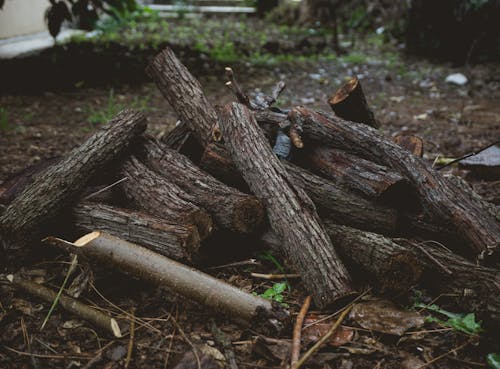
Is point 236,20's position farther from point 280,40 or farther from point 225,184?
point 225,184

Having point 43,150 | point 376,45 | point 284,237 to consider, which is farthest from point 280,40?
point 284,237

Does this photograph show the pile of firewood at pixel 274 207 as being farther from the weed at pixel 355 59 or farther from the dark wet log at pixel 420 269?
the weed at pixel 355 59

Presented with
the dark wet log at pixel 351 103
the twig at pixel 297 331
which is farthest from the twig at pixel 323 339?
the dark wet log at pixel 351 103

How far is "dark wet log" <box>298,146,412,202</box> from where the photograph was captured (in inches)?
92.7

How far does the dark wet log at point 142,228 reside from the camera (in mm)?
2248

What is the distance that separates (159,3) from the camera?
44.4ft

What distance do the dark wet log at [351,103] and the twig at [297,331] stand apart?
1337 mm

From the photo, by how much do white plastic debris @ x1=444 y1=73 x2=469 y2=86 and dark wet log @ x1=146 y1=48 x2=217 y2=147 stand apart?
5.05m

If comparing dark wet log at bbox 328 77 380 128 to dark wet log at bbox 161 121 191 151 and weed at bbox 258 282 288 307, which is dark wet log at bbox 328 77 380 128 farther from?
weed at bbox 258 282 288 307

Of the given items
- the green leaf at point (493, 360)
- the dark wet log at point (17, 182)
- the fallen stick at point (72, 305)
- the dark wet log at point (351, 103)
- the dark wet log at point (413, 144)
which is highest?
the dark wet log at point (351, 103)

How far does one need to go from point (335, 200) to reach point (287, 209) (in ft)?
1.11

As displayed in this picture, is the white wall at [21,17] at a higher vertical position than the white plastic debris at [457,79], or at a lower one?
higher

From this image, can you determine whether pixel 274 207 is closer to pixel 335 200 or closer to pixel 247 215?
pixel 247 215

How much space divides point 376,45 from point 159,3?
23.4ft
